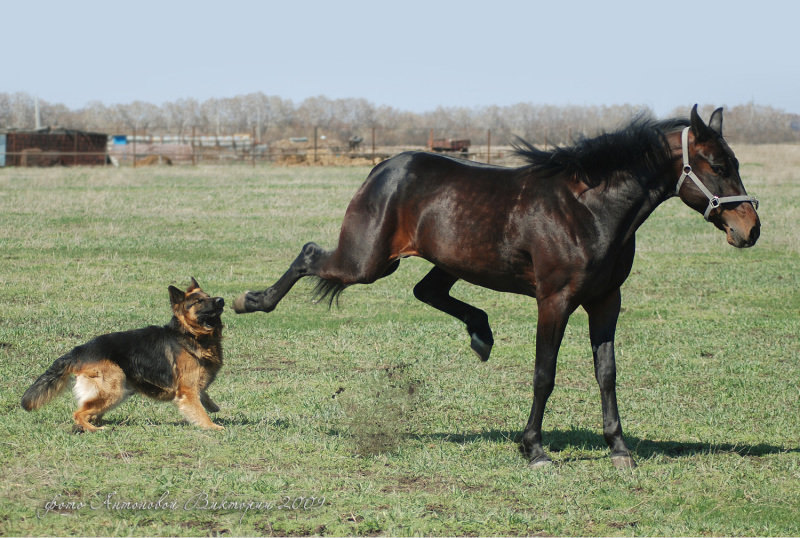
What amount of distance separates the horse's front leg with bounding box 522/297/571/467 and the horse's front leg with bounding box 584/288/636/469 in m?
0.33

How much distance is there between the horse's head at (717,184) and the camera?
6.18 m

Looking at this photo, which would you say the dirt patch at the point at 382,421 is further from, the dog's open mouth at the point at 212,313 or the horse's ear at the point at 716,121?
the horse's ear at the point at 716,121

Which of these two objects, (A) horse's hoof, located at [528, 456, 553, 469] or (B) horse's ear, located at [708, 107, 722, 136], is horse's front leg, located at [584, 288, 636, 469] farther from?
(B) horse's ear, located at [708, 107, 722, 136]

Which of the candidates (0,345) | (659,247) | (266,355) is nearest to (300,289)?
(266,355)

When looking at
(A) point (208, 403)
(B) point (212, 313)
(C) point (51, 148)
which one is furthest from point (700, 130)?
(C) point (51, 148)

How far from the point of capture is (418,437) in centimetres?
716

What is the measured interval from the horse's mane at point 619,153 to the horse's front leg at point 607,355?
0.91m

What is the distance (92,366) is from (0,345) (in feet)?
11.3

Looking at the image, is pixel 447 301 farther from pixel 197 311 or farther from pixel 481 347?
pixel 197 311

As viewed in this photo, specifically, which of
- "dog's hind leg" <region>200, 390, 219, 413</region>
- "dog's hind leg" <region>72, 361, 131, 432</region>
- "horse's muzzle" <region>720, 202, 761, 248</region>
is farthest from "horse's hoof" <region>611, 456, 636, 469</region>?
"dog's hind leg" <region>72, 361, 131, 432</region>

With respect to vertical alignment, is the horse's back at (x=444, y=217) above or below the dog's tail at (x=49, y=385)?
above

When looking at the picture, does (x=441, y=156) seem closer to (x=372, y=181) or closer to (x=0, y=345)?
(x=372, y=181)

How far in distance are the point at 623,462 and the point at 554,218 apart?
1811mm

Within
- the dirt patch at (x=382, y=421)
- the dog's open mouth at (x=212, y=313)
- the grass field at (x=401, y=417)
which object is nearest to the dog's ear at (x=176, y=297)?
the dog's open mouth at (x=212, y=313)
